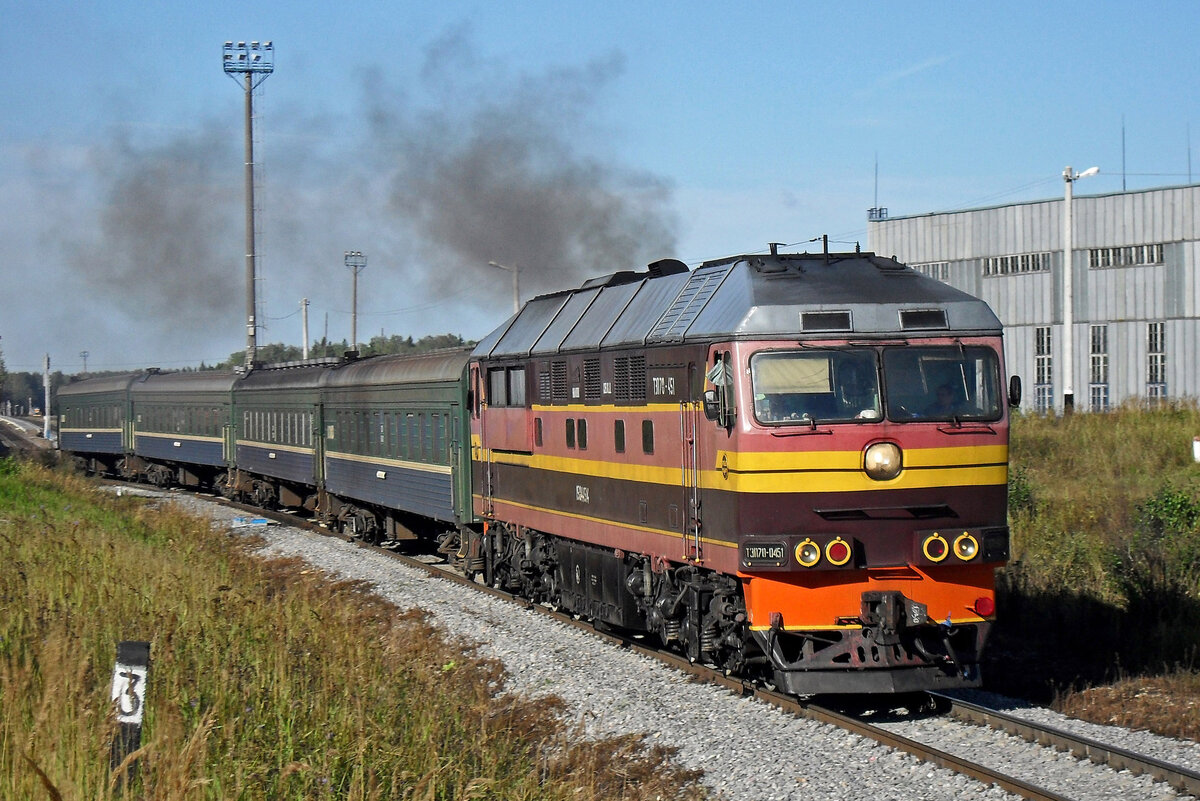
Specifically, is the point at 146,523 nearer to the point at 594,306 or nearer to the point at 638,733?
the point at 594,306

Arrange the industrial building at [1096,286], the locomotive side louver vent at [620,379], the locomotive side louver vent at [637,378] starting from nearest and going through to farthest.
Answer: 1. the locomotive side louver vent at [637,378]
2. the locomotive side louver vent at [620,379]
3. the industrial building at [1096,286]

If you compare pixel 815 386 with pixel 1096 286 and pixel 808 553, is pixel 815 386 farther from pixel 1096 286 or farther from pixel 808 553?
pixel 1096 286

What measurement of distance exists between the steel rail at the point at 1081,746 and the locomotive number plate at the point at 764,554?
1953 millimetres

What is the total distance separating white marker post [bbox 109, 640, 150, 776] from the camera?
611 cm

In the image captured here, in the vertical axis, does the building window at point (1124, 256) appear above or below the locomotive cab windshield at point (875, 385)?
above

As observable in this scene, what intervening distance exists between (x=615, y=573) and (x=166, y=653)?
5696mm

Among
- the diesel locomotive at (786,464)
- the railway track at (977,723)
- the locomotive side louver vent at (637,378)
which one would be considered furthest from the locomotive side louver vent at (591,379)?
the railway track at (977,723)

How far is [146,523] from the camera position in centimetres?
2500

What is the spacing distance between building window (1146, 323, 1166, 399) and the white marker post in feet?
137

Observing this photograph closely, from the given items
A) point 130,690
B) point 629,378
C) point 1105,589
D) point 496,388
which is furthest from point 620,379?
point 130,690

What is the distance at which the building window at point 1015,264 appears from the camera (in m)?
45.5

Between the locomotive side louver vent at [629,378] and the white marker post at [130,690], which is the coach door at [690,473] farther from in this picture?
the white marker post at [130,690]

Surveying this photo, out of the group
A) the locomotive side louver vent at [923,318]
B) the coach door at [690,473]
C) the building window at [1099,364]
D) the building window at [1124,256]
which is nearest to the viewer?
the locomotive side louver vent at [923,318]

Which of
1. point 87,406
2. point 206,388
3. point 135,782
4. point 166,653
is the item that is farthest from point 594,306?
point 87,406
